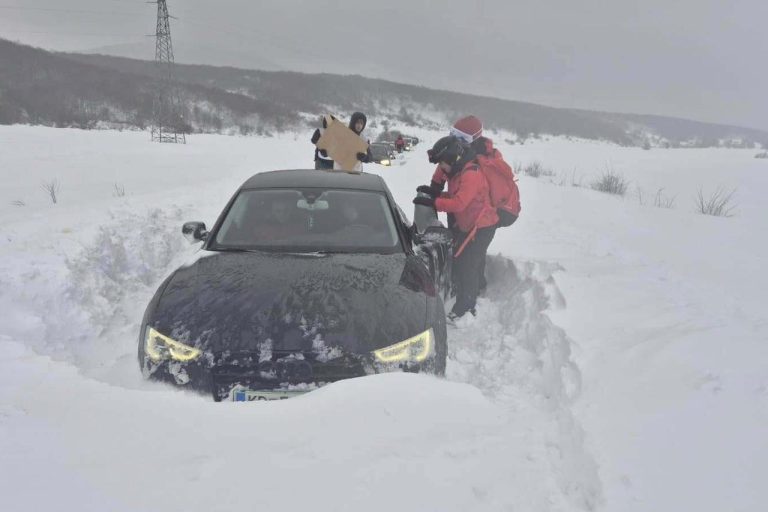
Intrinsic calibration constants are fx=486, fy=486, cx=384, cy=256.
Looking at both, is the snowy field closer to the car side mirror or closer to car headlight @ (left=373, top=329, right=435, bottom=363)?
car headlight @ (left=373, top=329, right=435, bottom=363)

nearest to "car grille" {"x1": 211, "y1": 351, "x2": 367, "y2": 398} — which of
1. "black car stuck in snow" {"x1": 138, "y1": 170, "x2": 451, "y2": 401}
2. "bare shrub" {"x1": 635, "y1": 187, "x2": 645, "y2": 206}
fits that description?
"black car stuck in snow" {"x1": 138, "y1": 170, "x2": 451, "y2": 401}

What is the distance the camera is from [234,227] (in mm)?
3717

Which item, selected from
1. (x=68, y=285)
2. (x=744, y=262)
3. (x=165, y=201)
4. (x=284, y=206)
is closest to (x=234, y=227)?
(x=284, y=206)

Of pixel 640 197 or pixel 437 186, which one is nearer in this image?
pixel 437 186

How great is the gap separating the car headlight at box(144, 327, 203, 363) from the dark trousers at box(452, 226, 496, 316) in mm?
2802

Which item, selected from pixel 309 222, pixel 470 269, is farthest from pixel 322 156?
pixel 309 222

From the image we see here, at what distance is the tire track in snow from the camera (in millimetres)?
2039

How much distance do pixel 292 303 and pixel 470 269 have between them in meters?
2.47

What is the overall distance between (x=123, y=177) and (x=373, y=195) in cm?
1106

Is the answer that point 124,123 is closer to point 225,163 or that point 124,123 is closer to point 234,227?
point 225,163

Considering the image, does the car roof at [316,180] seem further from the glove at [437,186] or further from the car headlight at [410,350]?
the car headlight at [410,350]

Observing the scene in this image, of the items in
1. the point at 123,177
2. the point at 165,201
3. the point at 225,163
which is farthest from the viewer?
the point at 225,163

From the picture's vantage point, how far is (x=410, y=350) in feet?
8.47

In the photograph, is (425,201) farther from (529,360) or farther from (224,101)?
(224,101)
